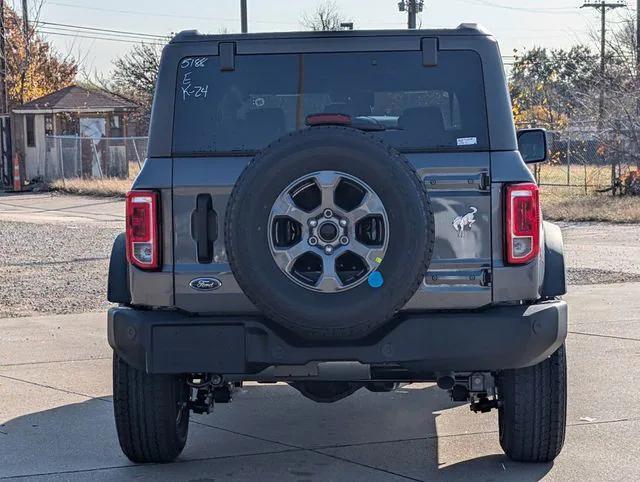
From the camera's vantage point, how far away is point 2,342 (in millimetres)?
9492

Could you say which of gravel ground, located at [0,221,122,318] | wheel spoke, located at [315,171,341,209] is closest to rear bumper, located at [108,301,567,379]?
wheel spoke, located at [315,171,341,209]

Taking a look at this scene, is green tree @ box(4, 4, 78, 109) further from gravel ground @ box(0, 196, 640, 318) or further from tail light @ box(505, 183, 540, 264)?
tail light @ box(505, 183, 540, 264)

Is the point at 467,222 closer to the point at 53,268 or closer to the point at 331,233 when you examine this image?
the point at 331,233

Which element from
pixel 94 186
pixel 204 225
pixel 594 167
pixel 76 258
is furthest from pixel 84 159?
pixel 204 225

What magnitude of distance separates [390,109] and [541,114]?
38930 millimetres

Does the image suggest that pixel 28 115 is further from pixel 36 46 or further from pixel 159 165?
→ pixel 159 165

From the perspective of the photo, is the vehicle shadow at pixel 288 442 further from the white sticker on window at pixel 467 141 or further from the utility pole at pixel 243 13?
the utility pole at pixel 243 13

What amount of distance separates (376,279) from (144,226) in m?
1.14

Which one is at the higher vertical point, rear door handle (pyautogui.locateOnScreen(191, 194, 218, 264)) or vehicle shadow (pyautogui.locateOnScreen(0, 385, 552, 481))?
rear door handle (pyautogui.locateOnScreen(191, 194, 218, 264))

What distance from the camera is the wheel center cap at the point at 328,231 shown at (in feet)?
15.9

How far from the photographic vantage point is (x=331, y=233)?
4.86 m

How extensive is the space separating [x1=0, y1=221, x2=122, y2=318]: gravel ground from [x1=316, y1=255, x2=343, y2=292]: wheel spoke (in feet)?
22.2

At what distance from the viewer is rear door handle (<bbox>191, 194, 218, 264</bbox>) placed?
5.28 metres

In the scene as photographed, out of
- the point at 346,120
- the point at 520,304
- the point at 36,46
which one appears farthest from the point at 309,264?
the point at 36,46
